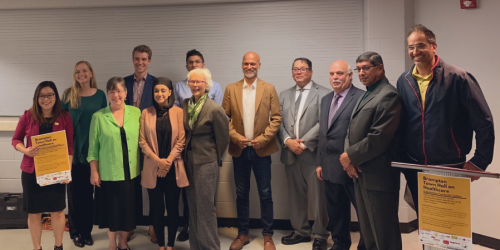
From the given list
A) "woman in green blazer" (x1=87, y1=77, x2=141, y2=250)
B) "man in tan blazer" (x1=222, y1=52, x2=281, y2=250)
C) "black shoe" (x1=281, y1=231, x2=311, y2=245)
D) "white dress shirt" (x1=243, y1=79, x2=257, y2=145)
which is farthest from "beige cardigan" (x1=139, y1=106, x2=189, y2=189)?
"black shoe" (x1=281, y1=231, x2=311, y2=245)

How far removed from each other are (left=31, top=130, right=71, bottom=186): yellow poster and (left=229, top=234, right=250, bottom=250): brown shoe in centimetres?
164

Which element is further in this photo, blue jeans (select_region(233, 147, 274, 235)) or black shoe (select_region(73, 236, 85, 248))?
black shoe (select_region(73, 236, 85, 248))

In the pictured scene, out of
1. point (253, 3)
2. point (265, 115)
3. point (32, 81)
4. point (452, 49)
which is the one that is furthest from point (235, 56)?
point (32, 81)

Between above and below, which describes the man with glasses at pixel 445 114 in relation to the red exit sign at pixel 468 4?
below

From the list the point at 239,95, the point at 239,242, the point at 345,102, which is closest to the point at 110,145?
the point at 239,95

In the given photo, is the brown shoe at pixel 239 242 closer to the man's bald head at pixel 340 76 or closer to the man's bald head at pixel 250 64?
the man's bald head at pixel 250 64

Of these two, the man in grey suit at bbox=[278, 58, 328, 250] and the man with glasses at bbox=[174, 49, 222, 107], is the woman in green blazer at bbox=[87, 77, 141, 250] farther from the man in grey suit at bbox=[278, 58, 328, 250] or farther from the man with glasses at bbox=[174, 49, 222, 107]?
the man in grey suit at bbox=[278, 58, 328, 250]

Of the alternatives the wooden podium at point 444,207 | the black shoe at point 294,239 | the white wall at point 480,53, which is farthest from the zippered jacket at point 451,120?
the black shoe at point 294,239

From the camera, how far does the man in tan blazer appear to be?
3.60 m

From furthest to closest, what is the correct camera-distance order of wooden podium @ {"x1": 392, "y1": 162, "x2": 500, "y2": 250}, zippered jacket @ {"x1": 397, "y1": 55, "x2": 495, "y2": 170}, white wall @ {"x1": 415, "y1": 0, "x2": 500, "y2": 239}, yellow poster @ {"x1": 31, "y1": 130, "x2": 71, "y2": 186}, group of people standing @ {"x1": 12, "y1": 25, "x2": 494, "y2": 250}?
white wall @ {"x1": 415, "y1": 0, "x2": 500, "y2": 239}
yellow poster @ {"x1": 31, "y1": 130, "x2": 71, "y2": 186}
group of people standing @ {"x1": 12, "y1": 25, "x2": 494, "y2": 250}
zippered jacket @ {"x1": 397, "y1": 55, "x2": 495, "y2": 170}
wooden podium @ {"x1": 392, "y1": 162, "x2": 500, "y2": 250}

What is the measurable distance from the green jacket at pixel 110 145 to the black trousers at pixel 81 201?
0.58m

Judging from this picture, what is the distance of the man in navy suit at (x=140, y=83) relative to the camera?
381 centimetres

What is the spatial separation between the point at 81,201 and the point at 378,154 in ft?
9.40

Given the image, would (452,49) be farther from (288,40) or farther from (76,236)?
(76,236)
